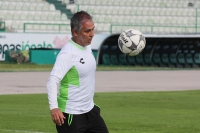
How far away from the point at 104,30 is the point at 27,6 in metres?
5.77

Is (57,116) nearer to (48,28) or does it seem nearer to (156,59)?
(156,59)

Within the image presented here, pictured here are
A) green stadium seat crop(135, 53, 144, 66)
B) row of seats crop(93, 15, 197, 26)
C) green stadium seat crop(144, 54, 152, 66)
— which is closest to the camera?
green stadium seat crop(144, 54, 152, 66)

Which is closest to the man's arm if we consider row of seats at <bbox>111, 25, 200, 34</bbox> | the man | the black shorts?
the man

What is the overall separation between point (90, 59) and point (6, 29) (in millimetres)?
36997

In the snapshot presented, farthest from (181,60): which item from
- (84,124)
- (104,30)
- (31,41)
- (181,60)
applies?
(84,124)

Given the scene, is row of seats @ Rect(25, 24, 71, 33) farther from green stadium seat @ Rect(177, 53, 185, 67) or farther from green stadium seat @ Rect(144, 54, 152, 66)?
green stadium seat @ Rect(177, 53, 185, 67)

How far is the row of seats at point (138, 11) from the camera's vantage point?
50.4 metres

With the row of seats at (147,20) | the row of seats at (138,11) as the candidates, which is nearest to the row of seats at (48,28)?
the row of seats at (138,11)

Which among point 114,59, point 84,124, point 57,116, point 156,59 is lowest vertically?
point 114,59

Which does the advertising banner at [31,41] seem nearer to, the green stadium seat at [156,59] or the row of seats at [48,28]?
the row of seats at [48,28]

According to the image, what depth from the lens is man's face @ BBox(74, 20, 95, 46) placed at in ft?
21.8

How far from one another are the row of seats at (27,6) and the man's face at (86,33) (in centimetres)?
3967

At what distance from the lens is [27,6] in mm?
47250

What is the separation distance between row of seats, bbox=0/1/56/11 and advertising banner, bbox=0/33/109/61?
15.8ft
